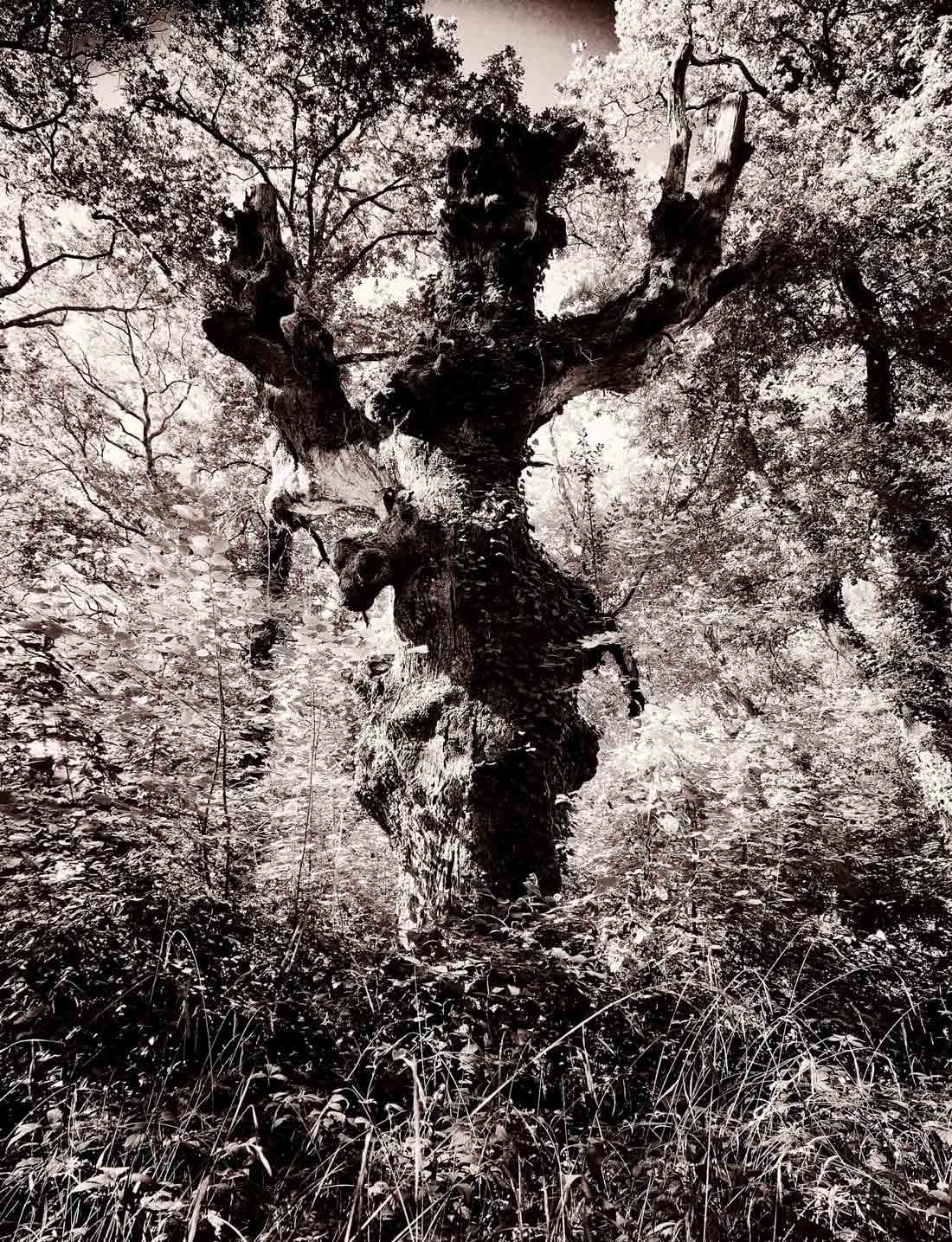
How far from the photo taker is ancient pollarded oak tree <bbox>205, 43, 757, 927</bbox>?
4.04 metres

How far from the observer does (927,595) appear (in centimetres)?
684

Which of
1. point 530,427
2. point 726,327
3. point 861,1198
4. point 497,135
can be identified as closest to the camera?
point 861,1198

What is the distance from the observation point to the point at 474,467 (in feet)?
16.7

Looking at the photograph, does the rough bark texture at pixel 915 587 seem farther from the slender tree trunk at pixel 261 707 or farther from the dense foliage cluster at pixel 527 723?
the slender tree trunk at pixel 261 707

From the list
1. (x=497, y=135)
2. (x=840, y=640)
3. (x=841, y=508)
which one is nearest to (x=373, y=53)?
(x=497, y=135)

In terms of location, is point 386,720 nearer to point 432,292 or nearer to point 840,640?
point 432,292

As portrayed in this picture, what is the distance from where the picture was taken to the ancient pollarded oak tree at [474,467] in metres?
4.04

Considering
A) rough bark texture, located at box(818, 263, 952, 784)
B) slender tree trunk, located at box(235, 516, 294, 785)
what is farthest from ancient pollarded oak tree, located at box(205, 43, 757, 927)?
rough bark texture, located at box(818, 263, 952, 784)

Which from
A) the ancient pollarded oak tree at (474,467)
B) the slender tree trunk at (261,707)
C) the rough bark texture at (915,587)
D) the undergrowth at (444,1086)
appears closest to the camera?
the undergrowth at (444,1086)

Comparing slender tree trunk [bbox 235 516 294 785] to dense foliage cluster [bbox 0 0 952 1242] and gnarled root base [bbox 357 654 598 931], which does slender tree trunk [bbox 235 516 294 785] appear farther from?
gnarled root base [bbox 357 654 598 931]

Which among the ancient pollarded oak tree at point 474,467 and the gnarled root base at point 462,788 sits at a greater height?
the ancient pollarded oak tree at point 474,467

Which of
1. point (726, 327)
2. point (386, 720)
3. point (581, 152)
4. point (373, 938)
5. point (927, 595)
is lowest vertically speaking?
point (373, 938)

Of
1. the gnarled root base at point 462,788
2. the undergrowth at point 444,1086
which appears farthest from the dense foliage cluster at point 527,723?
the gnarled root base at point 462,788

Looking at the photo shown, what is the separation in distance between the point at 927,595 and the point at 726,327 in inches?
186
